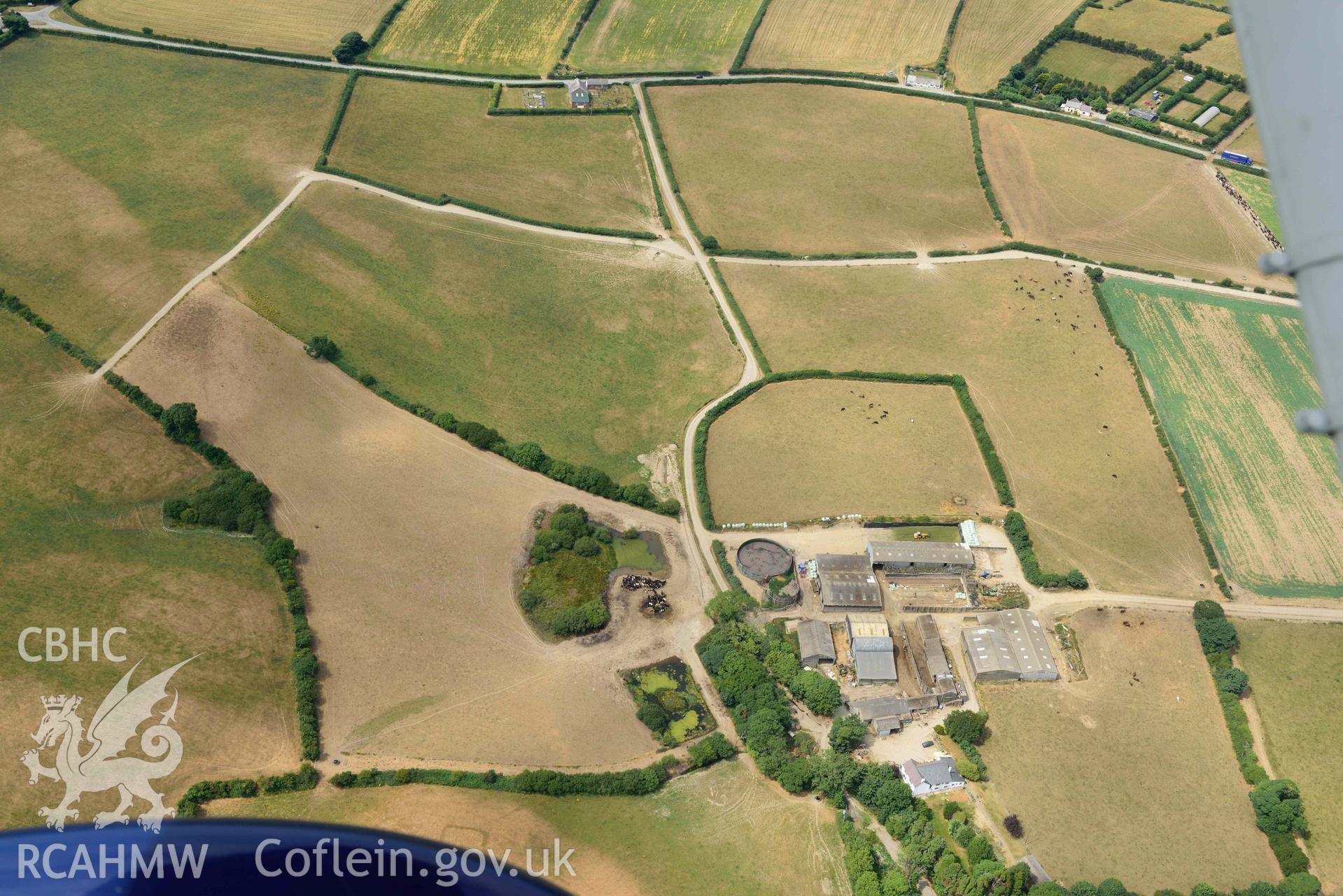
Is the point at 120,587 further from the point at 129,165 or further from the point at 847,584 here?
the point at 129,165

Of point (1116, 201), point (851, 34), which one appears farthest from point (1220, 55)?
point (851, 34)

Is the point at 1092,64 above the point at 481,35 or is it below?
below

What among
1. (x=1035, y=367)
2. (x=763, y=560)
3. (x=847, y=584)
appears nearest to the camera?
(x=847, y=584)

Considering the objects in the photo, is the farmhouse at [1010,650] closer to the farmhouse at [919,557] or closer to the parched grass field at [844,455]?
the farmhouse at [919,557]

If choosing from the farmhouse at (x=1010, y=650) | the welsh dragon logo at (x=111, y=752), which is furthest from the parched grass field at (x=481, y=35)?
the farmhouse at (x=1010, y=650)

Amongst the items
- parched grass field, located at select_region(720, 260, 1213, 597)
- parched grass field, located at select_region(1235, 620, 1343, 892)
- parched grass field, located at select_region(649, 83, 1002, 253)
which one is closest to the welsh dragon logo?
parched grass field, located at select_region(720, 260, 1213, 597)

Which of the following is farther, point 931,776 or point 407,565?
point 407,565

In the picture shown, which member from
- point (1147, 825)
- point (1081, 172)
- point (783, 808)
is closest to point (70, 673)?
point (783, 808)

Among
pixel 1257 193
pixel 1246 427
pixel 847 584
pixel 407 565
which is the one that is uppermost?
pixel 1257 193
